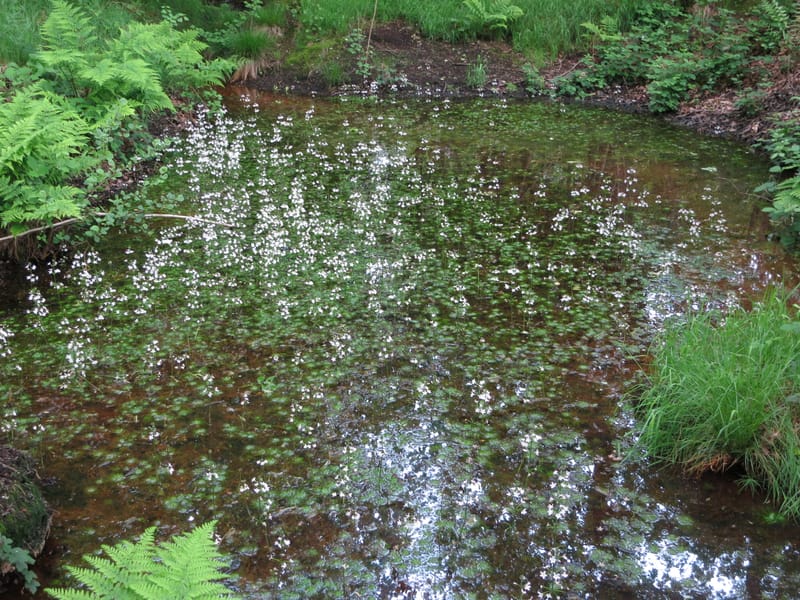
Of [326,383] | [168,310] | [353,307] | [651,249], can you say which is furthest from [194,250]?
[651,249]

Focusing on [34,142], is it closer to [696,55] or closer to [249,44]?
[249,44]

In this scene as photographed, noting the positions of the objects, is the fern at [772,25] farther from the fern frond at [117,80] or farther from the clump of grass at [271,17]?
the fern frond at [117,80]

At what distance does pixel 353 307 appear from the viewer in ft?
19.7

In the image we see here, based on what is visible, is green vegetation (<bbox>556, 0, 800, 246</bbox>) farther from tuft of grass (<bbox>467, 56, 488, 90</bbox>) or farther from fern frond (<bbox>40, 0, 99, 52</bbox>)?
fern frond (<bbox>40, 0, 99, 52</bbox>)

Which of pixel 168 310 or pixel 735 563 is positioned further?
pixel 168 310

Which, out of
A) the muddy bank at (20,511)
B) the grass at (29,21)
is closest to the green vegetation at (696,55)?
the grass at (29,21)

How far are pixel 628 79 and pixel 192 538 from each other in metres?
14.4

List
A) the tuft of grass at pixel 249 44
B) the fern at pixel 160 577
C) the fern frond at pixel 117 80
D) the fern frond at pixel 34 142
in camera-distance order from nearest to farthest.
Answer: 1. the fern at pixel 160 577
2. the fern frond at pixel 34 142
3. the fern frond at pixel 117 80
4. the tuft of grass at pixel 249 44

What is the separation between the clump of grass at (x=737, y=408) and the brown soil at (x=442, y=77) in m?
9.20

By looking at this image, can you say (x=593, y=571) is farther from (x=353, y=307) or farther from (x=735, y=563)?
(x=353, y=307)

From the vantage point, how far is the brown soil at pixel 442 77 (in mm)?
12969

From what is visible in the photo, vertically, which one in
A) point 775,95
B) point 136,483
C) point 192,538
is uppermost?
point 775,95

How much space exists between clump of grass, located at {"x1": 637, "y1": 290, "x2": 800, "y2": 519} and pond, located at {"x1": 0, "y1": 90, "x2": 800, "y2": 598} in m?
0.15

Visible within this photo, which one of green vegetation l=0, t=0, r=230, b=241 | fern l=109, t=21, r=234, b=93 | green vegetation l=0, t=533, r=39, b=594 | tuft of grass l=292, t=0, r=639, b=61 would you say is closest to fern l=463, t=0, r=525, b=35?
tuft of grass l=292, t=0, r=639, b=61
